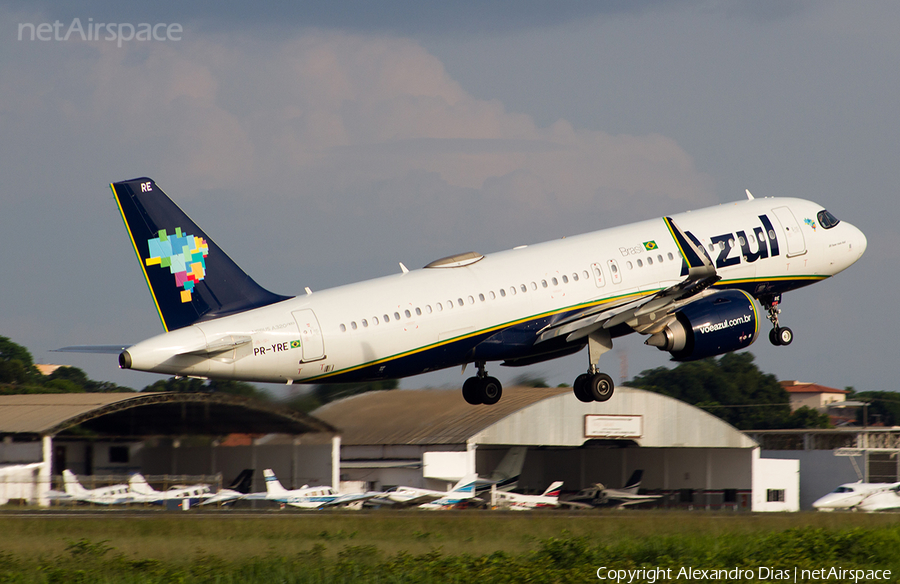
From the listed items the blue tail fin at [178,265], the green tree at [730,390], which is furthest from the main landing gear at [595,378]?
the green tree at [730,390]

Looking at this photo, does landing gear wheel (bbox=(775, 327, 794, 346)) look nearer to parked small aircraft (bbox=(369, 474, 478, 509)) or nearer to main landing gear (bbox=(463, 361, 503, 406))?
main landing gear (bbox=(463, 361, 503, 406))

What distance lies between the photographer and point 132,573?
26609 millimetres

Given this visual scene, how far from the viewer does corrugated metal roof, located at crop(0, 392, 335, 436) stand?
58.1m

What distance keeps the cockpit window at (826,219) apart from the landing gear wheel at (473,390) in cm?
1490

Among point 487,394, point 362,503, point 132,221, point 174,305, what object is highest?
point 132,221

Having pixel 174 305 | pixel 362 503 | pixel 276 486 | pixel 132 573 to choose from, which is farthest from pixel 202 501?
pixel 132 573

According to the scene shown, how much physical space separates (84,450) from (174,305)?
37.3 metres

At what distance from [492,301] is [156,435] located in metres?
31.6

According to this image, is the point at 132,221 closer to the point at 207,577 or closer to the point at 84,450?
the point at 207,577

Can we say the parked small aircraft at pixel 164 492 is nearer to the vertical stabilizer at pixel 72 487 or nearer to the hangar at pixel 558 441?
the vertical stabilizer at pixel 72 487

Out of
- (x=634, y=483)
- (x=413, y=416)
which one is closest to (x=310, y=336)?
(x=413, y=416)

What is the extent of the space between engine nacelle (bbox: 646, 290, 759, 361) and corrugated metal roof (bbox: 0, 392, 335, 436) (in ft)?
83.8

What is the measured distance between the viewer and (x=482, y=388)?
40.8 metres

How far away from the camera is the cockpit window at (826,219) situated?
4388 cm
